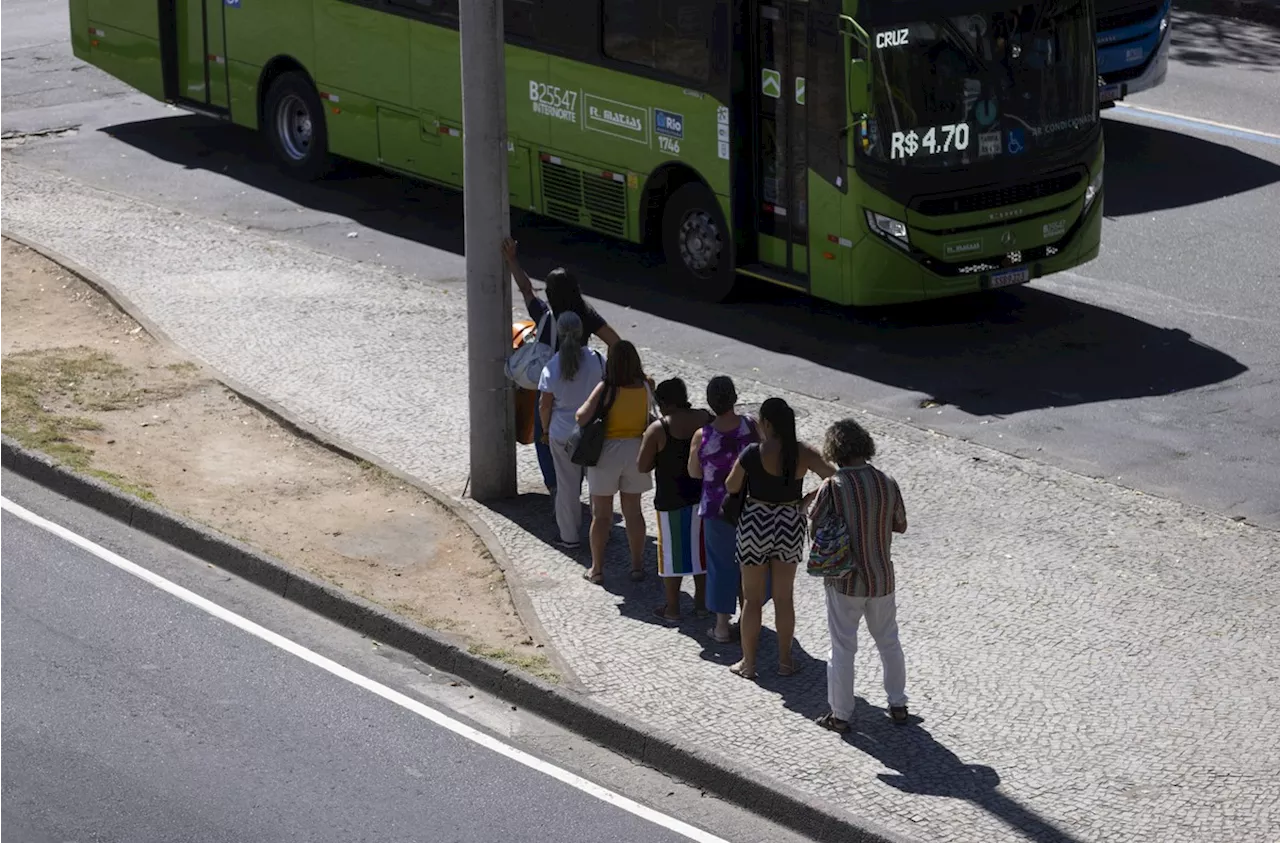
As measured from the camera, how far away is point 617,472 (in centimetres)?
1100

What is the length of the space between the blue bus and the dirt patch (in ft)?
37.0

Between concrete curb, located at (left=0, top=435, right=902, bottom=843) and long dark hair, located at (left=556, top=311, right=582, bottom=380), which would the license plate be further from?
concrete curb, located at (left=0, top=435, right=902, bottom=843)

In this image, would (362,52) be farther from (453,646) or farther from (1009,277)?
(453,646)

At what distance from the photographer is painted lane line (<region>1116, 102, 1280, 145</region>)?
2180cm

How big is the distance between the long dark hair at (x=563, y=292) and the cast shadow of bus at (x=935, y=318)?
3.97 meters

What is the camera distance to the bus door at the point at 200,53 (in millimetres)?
21359

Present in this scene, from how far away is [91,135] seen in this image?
22.6 meters

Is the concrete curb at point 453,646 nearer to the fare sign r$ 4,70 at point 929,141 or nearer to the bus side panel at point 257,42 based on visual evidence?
the fare sign r$ 4,70 at point 929,141

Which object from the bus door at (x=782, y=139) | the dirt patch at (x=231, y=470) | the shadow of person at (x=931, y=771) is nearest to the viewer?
the shadow of person at (x=931, y=771)

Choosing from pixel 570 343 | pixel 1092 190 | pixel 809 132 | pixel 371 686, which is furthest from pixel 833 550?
pixel 1092 190

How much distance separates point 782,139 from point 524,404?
4460 mm

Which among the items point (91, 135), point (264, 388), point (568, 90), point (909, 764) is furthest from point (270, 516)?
point (91, 135)

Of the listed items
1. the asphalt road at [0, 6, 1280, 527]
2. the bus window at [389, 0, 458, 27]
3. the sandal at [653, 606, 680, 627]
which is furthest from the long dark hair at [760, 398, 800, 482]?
the bus window at [389, 0, 458, 27]

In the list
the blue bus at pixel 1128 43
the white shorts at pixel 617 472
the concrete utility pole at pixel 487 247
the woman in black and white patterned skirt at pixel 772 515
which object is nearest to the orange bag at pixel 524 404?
the concrete utility pole at pixel 487 247
